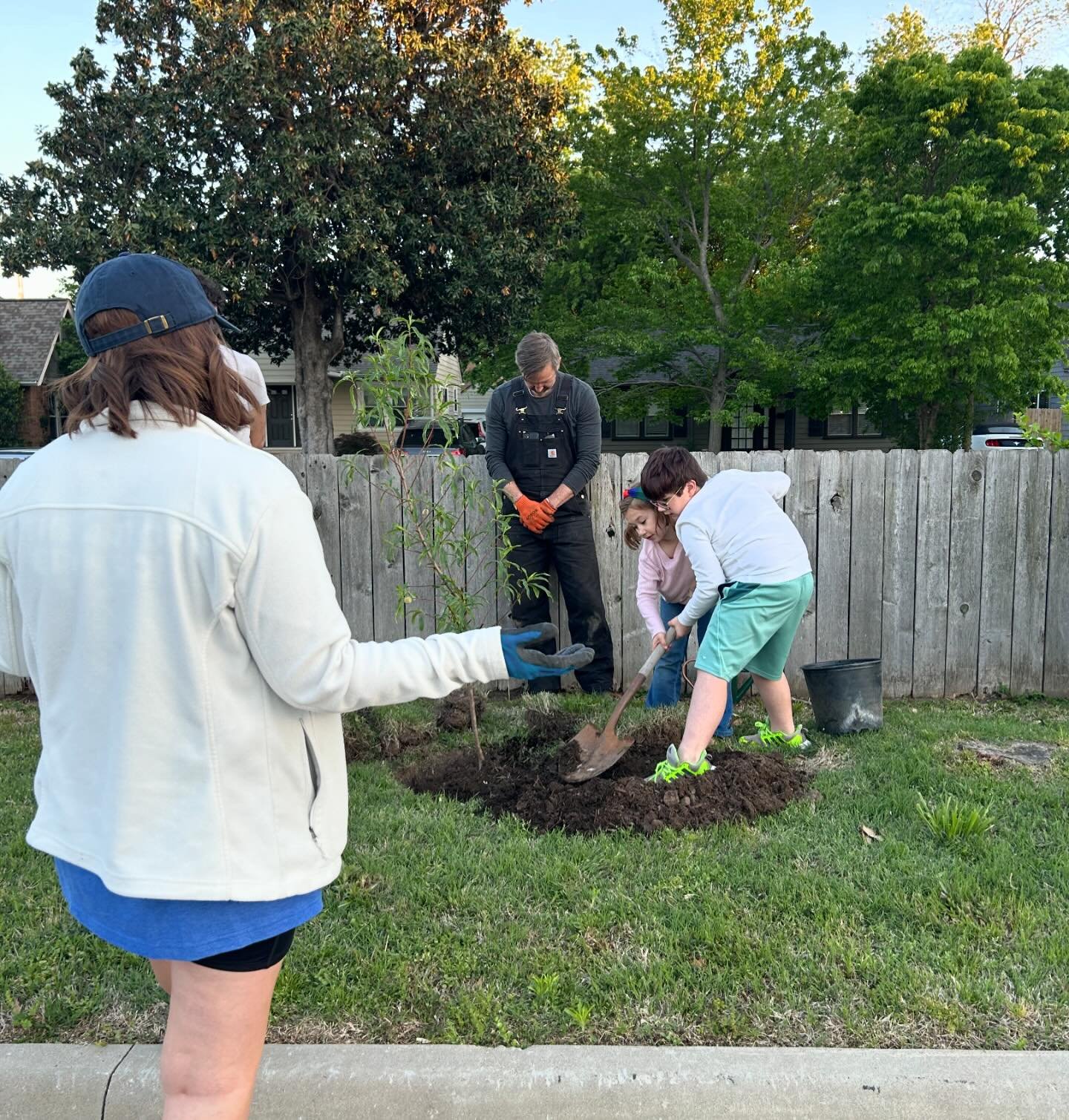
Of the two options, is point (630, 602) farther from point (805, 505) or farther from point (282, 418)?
point (282, 418)

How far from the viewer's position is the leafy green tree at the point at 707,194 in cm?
1869

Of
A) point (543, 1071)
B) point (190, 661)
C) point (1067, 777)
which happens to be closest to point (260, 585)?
point (190, 661)

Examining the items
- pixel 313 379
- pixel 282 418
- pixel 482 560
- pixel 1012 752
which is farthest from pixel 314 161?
pixel 1012 752

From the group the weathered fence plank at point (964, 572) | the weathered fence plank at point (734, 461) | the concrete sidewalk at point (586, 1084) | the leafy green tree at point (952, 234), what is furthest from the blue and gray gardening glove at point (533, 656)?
the leafy green tree at point (952, 234)

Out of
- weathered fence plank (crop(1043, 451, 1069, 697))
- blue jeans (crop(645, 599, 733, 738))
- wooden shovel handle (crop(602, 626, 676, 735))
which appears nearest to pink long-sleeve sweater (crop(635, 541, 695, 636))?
blue jeans (crop(645, 599, 733, 738))

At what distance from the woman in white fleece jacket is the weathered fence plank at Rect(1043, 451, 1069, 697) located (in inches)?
211

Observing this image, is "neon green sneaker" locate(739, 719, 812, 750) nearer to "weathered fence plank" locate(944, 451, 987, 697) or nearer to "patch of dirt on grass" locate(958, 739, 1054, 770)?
"patch of dirt on grass" locate(958, 739, 1054, 770)

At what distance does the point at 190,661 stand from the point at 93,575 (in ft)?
0.63

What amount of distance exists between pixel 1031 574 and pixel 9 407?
28670 millimetres

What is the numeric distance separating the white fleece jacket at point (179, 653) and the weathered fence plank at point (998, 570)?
17.3 feet

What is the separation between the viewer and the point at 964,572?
5.89 m

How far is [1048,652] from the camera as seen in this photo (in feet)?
19.3

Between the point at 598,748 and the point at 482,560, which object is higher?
the point at 482,560

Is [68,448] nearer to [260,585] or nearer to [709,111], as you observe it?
[260,585]
